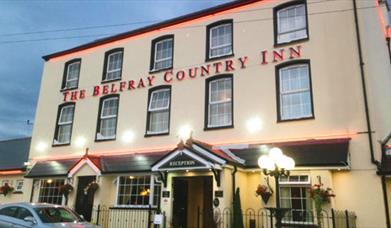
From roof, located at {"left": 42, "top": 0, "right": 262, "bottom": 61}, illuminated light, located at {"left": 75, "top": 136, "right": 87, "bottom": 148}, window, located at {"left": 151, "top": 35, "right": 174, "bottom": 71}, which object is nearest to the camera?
roof, located at {"left": 42, "top": 0, "right": 262, "bottom": 61}

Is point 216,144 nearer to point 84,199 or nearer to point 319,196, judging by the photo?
point 319,196

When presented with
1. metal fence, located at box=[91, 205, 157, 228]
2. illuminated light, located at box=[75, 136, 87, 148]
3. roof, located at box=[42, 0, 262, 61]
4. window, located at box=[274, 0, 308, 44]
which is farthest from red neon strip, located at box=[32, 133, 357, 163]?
roof, located at box=[42, 0, 262, 61]

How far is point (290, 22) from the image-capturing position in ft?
49.2

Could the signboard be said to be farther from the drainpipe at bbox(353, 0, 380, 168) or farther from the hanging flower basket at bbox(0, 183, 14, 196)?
the hanging flower basket at bbox(0, 183, 14, 196)

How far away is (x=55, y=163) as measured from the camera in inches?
749

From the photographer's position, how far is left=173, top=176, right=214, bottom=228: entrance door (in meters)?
14.7

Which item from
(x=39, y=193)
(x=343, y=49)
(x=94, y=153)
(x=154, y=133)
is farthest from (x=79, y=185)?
(x=343, y=49)

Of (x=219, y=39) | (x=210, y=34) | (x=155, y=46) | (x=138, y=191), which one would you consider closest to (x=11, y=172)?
(x=138, y=191)

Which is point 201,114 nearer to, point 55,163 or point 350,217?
point 350,217

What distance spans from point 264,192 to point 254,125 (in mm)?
2920

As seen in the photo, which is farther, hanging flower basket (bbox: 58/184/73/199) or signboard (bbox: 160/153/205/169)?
hanging flower basket (bbox: 58/184/73/199)

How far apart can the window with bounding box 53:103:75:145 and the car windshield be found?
8847 mm

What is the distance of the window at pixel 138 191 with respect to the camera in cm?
1571

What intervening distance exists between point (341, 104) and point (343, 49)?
2140 mm
